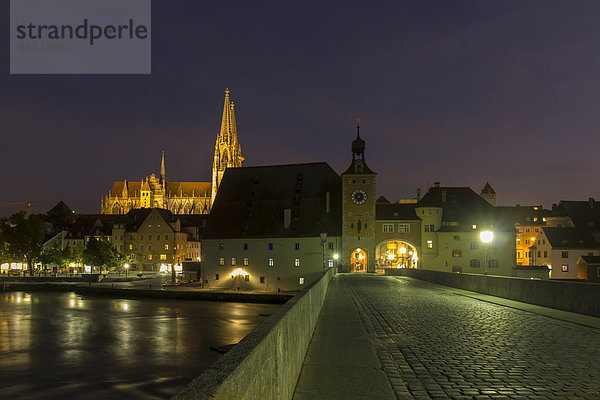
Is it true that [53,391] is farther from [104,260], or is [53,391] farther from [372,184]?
[104,260]

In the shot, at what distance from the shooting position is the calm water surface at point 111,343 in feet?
92.3

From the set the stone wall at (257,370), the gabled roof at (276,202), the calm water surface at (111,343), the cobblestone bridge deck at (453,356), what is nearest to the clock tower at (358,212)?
the gabled roof at (276,202)

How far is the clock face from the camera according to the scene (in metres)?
80.6

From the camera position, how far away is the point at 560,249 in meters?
102

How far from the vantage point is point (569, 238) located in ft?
339

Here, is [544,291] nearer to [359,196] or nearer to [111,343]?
[111,343]

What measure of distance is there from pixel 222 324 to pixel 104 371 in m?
20.1

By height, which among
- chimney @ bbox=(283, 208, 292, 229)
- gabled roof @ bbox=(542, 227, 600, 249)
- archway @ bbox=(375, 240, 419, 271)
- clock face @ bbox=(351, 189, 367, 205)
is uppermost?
clock face @ bbox=(351, 189, 367, 205)

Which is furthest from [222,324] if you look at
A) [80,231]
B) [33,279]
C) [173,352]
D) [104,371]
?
[80,231]

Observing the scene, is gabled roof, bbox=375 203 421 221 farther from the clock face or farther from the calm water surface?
the calm water surface

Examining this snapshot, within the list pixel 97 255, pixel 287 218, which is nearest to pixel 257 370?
pixel 287 218

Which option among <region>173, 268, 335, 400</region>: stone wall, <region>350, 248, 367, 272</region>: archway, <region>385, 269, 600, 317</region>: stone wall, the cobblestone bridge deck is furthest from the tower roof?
<region>173, 268, 335, 400</region>: stone wall

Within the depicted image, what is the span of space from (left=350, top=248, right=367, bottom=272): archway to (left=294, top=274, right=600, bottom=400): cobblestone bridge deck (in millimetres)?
61469

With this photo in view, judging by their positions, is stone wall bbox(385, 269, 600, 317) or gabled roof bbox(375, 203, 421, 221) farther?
gabled roof bbox(375, 203, 421, 221)
